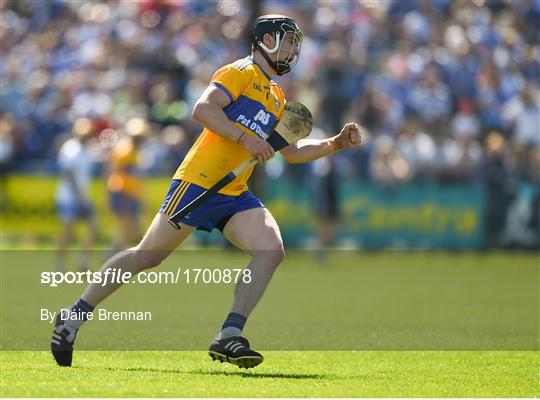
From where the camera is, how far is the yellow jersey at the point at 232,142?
8.30m

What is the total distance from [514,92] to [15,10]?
1242 cm

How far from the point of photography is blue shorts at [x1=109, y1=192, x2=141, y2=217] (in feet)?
59.8

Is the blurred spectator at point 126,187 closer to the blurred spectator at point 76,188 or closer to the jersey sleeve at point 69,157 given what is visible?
the blurred spectator at point 76,188

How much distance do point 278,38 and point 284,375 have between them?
2341mm

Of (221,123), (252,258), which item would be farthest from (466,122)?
(221,123)

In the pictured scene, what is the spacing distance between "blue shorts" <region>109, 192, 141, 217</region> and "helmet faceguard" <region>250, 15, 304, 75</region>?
10.0 metres

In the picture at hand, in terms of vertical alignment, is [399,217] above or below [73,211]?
above

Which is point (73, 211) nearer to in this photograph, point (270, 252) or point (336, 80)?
point (336, 80)

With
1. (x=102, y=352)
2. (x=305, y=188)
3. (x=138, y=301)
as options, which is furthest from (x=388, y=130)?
(x=102, y=352)

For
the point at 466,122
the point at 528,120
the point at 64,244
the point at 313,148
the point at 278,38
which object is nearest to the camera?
the point at 278,38

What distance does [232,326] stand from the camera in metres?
8.05

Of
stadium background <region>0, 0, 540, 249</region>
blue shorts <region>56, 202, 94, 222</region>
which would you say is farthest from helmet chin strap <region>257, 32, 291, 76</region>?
stadium background <region>0, 0, 540, 249</region>

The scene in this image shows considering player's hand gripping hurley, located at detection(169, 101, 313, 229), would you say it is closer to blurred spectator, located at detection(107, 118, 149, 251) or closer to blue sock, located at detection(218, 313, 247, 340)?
blue sock, located at detection(218, 313, 247, 340)

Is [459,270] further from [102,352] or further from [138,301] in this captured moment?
[102,352]
